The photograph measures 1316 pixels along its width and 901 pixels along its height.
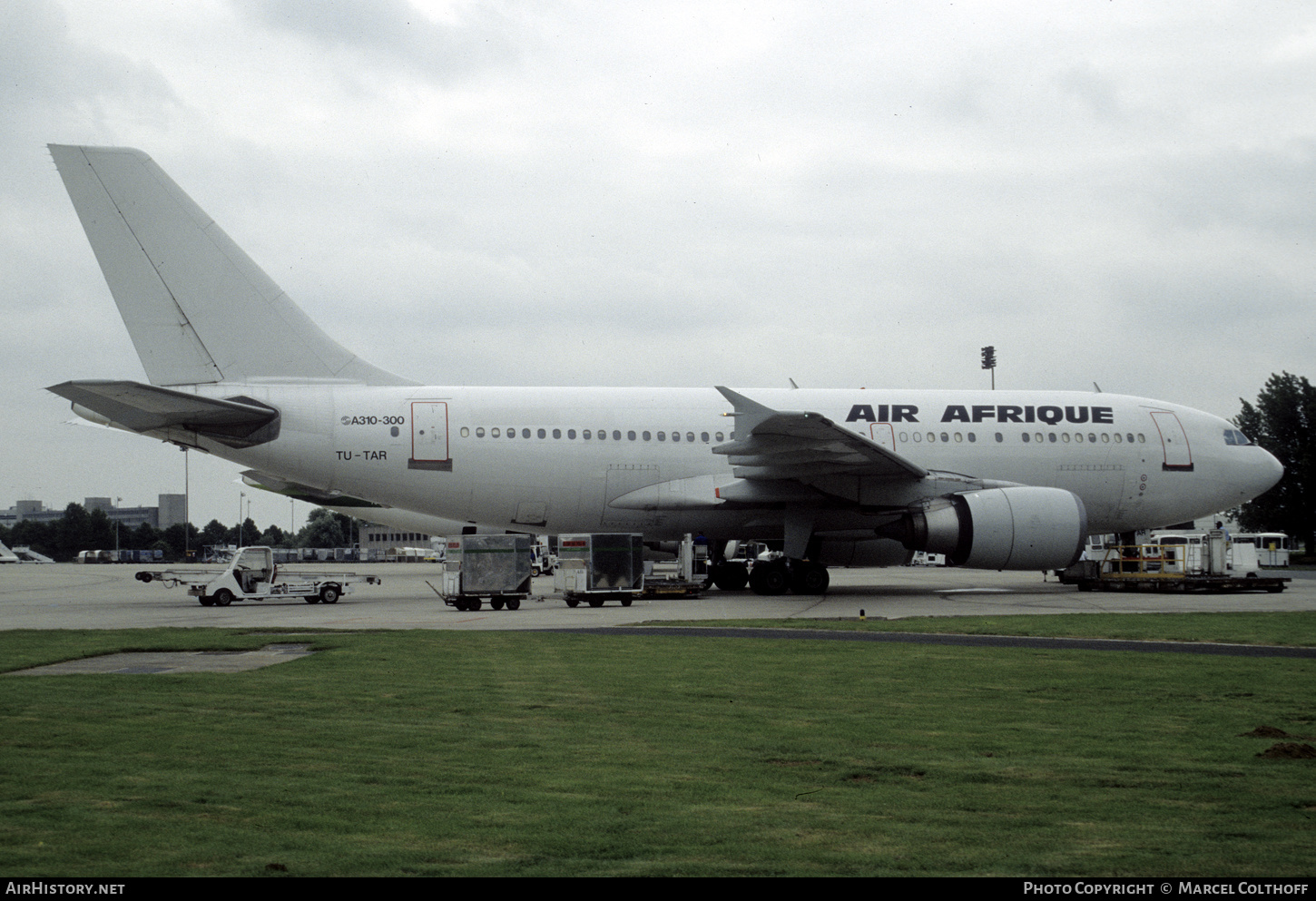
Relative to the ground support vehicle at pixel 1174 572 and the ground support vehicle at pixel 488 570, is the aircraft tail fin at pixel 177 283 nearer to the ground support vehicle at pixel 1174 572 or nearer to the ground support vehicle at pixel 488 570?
the ground support vehicle at pixel 488 570

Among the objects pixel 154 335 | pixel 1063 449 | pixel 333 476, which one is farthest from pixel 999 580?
pixel 154 335

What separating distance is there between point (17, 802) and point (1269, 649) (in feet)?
39.0

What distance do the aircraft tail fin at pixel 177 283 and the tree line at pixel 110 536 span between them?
315ft

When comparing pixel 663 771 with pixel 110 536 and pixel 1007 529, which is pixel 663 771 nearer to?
pixel 1007 529

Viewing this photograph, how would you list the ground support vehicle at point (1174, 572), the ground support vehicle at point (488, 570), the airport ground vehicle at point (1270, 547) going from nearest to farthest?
the ground support vehicle at point (488, 570) < the ground support vehicle at point (1174, 572) < the airport ground vehicle at point (1270, 547)

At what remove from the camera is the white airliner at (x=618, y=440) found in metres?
21.3

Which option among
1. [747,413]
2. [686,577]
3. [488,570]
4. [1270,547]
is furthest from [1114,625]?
[1270,547]

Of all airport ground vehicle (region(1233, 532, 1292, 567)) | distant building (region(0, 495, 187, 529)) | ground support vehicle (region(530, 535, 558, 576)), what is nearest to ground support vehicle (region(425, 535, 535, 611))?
ground support vehicle (region(530, 535, 558, 576))

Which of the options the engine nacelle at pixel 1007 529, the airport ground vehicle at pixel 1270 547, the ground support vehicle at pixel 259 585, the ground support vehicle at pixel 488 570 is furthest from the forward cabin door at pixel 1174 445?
the ground support vehicle at pixel 259 585

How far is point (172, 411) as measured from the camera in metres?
20.7

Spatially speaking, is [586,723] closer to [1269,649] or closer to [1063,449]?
→ [1269,649]

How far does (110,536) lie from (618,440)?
127 meters
